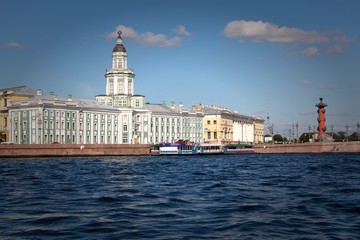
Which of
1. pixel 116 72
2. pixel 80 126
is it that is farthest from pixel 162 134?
pixel 80 126

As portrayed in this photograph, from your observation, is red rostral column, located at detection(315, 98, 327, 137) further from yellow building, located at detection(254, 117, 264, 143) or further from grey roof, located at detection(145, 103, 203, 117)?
yellow building, located at detection(254, 117, 264, 143)

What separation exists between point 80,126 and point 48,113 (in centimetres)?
711

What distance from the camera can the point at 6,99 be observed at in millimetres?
78812

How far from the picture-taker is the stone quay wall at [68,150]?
59594mm

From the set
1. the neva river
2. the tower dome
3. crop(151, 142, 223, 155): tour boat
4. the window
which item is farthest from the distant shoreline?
the neva river

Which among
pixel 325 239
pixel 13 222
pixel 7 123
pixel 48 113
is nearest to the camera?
pixel 325 239

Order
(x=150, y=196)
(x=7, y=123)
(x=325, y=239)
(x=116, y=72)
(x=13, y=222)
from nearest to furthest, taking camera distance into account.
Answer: (x=325, y=239), (x=13, y=222), (x=150, y=196), (x=7, y=123), (x=116, y=72)

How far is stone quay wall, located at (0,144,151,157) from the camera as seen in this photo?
5959cm

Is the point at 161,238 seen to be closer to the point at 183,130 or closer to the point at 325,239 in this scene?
the point at 325,239

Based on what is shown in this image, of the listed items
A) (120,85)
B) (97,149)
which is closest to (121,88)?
(120,85)

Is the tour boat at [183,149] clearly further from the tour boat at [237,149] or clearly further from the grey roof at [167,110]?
the grey roof at [167,110]

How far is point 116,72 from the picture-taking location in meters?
89.2

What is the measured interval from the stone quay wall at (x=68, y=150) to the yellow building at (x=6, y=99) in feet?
52.0

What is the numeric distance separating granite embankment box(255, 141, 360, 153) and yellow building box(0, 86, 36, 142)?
45127mm
